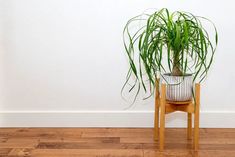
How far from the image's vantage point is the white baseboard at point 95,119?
249 centimetres

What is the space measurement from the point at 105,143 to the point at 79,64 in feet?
2.18

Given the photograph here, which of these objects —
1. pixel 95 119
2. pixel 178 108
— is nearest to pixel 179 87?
pixel 178 108

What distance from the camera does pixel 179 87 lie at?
2004mm

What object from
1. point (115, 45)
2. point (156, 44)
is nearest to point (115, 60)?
point (115, 45)

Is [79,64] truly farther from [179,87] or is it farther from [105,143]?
[179,87]

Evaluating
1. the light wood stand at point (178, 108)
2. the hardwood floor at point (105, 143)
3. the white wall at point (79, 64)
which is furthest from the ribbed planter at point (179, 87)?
the white wall at point (79, 64)

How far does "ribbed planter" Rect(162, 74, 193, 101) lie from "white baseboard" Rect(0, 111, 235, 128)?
49 centimetres

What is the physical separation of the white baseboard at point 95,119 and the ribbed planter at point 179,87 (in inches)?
19.4

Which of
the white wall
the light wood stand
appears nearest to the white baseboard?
the white wall

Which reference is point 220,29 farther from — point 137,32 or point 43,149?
point 43,149

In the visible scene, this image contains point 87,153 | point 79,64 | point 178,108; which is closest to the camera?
point 87,153

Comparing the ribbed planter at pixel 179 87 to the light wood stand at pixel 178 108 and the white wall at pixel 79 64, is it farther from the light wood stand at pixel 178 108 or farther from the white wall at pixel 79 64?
the white wall at pixel 79 64

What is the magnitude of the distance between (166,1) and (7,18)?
1.21m

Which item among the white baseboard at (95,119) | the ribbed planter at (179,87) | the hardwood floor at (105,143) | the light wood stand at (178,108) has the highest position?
the ribbed planter at (179,87)
